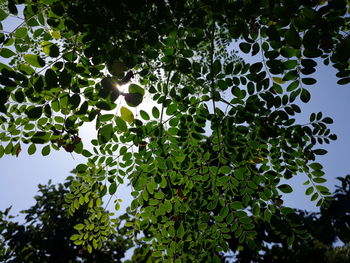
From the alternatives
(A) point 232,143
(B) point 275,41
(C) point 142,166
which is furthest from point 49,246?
(B) point 275,41

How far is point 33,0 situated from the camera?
6.50ft

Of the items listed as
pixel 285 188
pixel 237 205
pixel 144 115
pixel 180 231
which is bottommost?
pixel 180 231

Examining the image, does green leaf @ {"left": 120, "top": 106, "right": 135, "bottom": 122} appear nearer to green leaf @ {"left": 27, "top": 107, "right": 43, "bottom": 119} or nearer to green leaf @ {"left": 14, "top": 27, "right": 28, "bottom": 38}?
green leaf @ {"left": 27, "top": 107, "right": 43, "bottom": 119}

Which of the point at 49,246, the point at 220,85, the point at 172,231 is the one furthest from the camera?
the point at 49,246

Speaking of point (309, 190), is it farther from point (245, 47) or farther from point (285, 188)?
point (245, 47)

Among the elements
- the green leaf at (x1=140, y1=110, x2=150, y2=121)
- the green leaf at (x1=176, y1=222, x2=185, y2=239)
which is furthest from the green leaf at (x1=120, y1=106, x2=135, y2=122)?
the green leaf at (x1=176, y1=222, x2=185, y2=239)

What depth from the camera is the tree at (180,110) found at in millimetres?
1835

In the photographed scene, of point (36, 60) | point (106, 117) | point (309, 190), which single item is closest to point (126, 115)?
point (106, 117)

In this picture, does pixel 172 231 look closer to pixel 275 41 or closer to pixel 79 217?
pixel 275 41

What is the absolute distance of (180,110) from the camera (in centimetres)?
253

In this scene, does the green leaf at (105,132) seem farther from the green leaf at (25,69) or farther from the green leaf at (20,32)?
the green leaf at (20,32)

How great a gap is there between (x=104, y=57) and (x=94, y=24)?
0.23 m

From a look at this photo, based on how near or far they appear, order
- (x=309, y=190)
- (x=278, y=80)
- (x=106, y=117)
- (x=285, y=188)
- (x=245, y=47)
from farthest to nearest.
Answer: (x=309, y=190)
(x=285, y=188)
(x=278, y=80)
(x=245, y=47)
(x=106, y=117)

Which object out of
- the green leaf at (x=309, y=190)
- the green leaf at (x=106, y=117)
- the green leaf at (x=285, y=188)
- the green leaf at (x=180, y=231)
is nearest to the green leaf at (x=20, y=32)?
the green leaf at (x=106, y=117)
